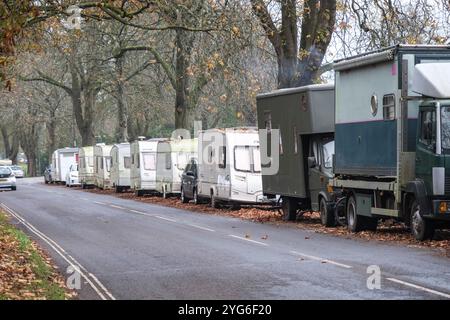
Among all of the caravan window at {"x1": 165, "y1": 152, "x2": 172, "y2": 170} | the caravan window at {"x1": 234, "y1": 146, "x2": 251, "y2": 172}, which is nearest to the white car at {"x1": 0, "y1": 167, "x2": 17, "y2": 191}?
the caravan window at {"x1": 165, "y1": 152, "x2": 172, "y2": 170}

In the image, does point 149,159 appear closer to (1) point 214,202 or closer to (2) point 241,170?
(1) point 214,202

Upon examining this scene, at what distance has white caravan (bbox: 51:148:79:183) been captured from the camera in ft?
220

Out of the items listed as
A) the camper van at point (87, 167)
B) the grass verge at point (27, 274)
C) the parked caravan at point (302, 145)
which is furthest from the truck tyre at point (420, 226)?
the camper van at point (87, 167)

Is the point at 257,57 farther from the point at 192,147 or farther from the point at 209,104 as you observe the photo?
the point at 209,104

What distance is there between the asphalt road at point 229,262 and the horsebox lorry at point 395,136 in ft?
4.26

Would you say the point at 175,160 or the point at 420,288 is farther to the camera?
the point at 175,160

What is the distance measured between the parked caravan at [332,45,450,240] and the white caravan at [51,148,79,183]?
4650 centimetres

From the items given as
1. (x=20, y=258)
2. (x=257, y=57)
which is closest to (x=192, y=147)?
(x=257, y=57)

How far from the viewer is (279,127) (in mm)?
25422

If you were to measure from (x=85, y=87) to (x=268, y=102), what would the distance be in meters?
37.6

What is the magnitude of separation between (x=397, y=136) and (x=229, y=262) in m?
5.87

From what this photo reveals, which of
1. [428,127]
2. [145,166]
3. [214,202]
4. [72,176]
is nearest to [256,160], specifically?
[214,202]

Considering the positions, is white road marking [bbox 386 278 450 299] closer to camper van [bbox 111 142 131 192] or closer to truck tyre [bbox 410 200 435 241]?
truck tyre [bbox 410 200 435 241]

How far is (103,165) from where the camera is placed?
5425 centimetres
